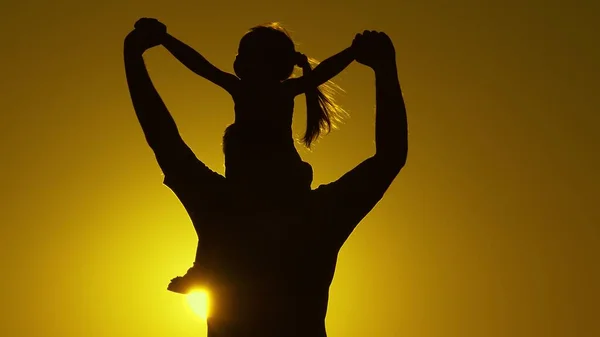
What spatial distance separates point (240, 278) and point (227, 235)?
15 cm

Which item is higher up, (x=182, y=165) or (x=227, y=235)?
(x=182, y=165)

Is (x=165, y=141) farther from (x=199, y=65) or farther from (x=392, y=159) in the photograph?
(x=392, y=159)

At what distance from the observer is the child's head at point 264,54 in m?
3.05

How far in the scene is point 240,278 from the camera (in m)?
2.78

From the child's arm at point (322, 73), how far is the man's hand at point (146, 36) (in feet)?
1.60

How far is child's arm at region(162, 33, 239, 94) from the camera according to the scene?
297 centimetres

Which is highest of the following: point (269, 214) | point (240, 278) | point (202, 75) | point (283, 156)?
point (202, 75)

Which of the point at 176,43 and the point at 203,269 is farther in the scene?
the point at 176,43

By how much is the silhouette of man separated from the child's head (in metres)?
0.35

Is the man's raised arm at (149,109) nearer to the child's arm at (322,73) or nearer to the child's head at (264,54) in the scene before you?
the child's head at (264,54)

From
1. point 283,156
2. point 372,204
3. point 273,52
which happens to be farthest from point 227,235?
point 273,52

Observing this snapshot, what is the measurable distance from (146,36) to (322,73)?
0.65 metres

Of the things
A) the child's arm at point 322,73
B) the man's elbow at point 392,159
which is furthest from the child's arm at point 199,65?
the man's elbow at point 392,159

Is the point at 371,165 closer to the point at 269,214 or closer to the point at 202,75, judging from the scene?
the point at 269,214
